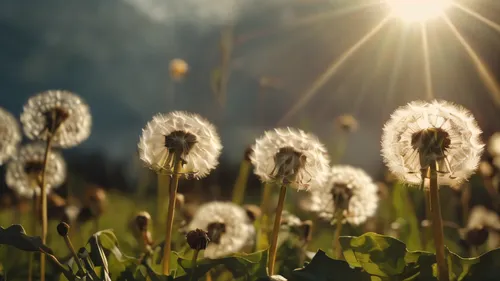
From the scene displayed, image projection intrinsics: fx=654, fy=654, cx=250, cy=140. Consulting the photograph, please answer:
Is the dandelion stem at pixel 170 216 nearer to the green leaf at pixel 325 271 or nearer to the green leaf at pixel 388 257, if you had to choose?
the green leaf at pixel 325 271

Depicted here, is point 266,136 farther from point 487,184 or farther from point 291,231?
point 487,184

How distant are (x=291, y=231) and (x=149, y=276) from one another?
0.81 metres

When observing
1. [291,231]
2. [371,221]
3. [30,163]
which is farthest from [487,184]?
[30,163]

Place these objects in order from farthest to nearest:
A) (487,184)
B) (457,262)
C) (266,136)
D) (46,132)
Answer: (487,184)
(46,132)
(266,136)
(457,262)

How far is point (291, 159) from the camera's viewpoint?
6.26 feet

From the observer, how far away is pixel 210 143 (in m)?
1.94

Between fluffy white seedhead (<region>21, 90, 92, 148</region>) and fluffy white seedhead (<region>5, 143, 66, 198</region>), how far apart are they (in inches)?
10.5

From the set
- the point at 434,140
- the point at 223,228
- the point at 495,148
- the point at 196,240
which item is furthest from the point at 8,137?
the point at 495,148

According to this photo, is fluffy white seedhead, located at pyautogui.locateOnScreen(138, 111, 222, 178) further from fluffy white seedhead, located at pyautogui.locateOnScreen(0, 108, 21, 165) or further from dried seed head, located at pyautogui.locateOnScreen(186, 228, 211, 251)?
fluffy white seedhead, located at pyautogui.locateOnScreen(0, 108, 21, 165)

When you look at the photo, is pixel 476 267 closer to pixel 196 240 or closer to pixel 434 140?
pixel 434 140

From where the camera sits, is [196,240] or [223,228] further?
[223,228]

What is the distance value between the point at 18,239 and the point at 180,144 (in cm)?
51

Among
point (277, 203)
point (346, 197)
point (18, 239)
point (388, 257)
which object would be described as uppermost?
point (346, 197)

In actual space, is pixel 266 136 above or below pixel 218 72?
below
